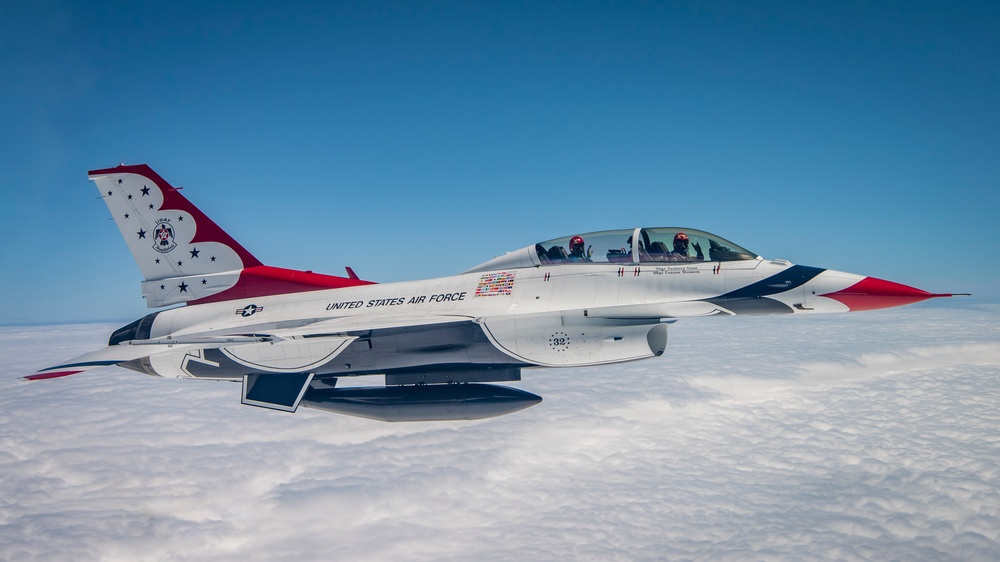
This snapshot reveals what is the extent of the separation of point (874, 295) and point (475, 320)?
7027 mm

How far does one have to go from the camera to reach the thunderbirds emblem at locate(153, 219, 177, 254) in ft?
42.3

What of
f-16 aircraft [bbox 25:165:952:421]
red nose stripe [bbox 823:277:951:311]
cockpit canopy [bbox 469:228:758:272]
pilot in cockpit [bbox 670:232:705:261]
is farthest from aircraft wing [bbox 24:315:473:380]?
red nose stripe [bbox 823:277:951:311]

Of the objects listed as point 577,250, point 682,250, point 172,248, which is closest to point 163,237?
point 172,248

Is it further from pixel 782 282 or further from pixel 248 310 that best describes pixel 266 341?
pixel 782 282

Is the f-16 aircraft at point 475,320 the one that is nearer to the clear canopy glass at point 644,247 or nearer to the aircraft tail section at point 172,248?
the clear canopy glass at point 644,247

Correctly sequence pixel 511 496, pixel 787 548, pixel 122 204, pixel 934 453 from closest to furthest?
pixel 122 204, pixel 787 548, pixel 511 496, pixel 934 453

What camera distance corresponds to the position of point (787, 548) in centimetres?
1847

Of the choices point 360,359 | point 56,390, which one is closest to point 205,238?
point 360,359

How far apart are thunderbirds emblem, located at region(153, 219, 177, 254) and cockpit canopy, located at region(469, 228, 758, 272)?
9762 mm

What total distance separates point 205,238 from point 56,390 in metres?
34.9

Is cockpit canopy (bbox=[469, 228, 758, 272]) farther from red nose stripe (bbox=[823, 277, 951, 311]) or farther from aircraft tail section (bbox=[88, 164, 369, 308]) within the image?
aircraft tail section (bbox=[88, 164, 369, 308])

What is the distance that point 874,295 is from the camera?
8.12 m

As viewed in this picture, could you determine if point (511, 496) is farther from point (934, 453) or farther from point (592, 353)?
point (934, 453)

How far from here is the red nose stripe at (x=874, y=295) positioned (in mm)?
8047
